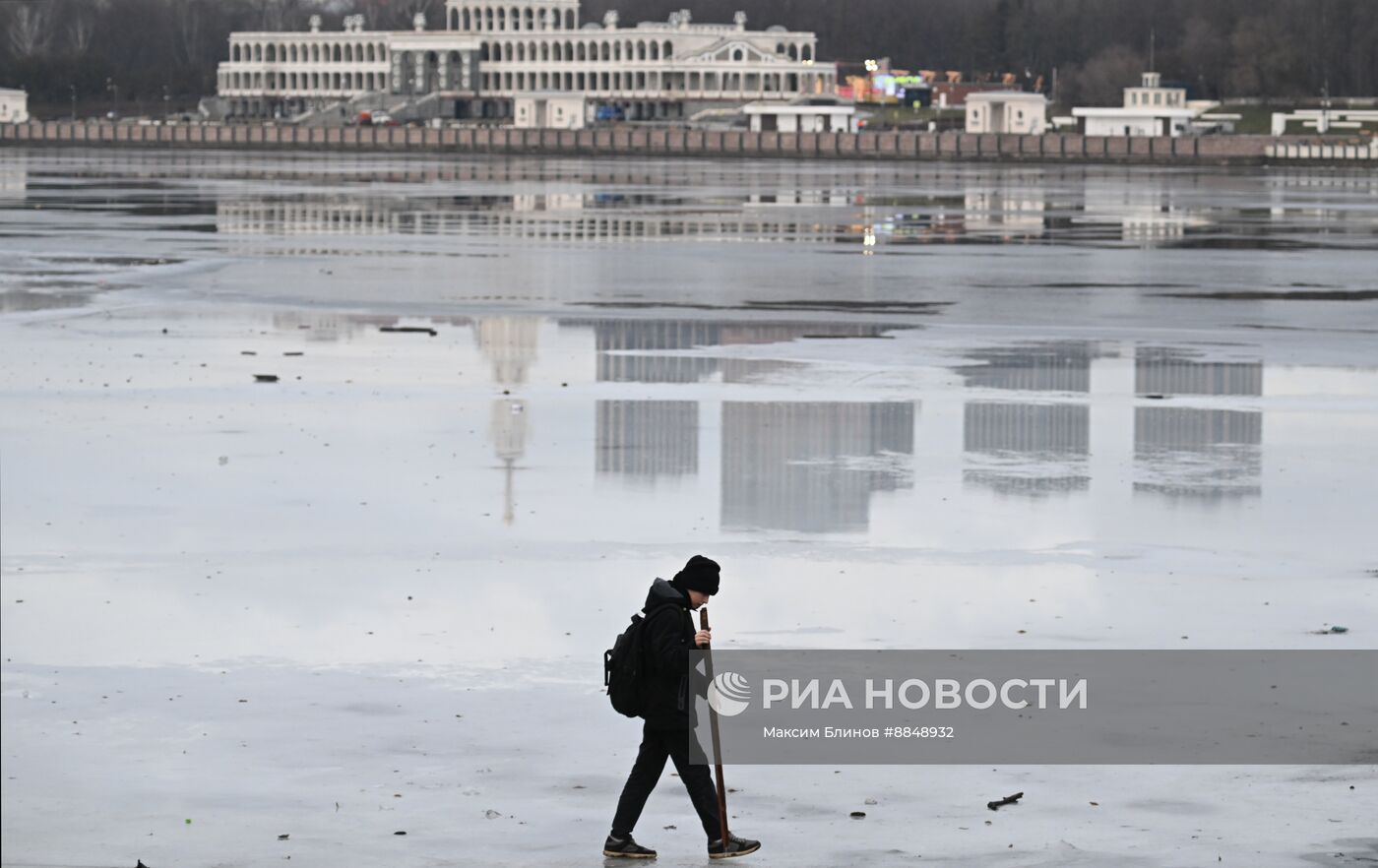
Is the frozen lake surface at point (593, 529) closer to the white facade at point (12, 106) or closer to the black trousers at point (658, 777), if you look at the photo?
the black trousers at point (658, 777)

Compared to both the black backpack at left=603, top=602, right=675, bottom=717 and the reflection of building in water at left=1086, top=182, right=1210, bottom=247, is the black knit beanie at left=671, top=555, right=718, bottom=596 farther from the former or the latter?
the reflection of building in water at left=1086, top=182, right=1210, bottom=247

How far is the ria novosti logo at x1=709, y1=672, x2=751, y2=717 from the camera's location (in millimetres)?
9320

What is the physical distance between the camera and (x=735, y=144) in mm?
147125

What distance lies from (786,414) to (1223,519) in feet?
15.7

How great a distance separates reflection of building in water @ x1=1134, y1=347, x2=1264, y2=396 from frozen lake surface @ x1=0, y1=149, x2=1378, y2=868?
9 cm

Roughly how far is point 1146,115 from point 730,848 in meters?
138

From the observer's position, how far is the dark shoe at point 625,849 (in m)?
7.56

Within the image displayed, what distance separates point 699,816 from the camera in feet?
25.5

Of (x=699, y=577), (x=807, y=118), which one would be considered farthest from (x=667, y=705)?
(x=807, y=118)

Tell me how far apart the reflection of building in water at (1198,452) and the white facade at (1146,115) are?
124m

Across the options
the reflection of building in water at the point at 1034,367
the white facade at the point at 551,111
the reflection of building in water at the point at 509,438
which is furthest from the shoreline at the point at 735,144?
the reflection of building in water at the point at 509,438

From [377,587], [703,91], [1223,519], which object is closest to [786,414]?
[1223,519]

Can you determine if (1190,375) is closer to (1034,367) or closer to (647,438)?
(1034,367)

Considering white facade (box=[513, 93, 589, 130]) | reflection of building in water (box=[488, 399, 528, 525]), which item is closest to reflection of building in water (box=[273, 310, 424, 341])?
reflection of building in water (box=[488, 399, 528, 525])
